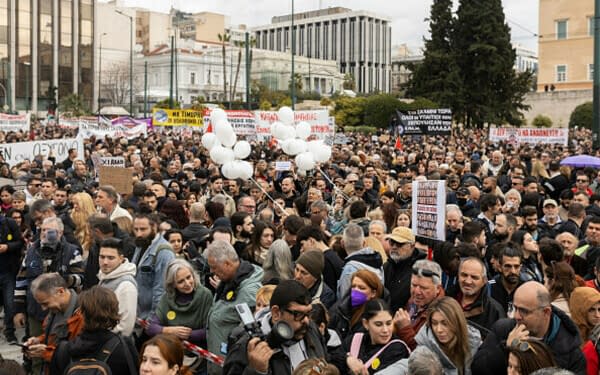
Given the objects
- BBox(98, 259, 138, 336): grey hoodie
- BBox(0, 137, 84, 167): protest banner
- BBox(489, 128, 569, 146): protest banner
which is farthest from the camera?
BBox(489, 128, 569, 146): protest banner

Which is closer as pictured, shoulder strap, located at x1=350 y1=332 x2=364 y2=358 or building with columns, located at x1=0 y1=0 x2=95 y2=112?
shoulder strap, located at x1=350 y1=332 x2=364 y2=358

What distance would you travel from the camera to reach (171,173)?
1448 centimetres

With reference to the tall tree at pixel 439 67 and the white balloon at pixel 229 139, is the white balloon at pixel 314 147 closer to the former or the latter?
the white balloon at pixel 229 139

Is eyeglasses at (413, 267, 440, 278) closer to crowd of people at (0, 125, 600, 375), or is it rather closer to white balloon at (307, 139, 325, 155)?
crowd of people at (0, 125, 600, 375)

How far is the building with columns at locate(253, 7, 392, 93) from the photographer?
162250mm

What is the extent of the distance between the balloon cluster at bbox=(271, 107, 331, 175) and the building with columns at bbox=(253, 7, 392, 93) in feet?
490

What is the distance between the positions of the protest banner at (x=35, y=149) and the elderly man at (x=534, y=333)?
556 inches

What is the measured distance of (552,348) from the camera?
13.2 feet

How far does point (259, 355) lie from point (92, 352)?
1.15 meters

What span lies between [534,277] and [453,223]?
6.91 ft

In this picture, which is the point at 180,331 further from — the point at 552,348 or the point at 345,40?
the point at 345,40

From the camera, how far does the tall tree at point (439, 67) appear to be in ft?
161

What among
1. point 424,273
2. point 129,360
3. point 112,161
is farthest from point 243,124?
point 129,360

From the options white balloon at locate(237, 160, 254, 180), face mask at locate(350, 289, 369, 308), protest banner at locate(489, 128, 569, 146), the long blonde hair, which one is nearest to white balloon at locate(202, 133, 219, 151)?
white balloon at locate(237, 160, 254, 180)
